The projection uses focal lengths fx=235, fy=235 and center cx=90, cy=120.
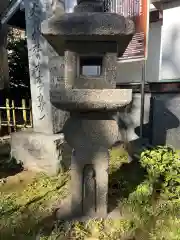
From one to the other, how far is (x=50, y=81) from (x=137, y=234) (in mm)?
2862

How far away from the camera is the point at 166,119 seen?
14.2 ft

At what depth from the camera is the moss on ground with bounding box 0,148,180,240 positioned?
8.71ft

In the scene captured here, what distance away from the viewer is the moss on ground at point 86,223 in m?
2.65

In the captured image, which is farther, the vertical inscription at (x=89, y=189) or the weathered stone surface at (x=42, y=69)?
the weathered stone surface at (x=42, y=69)

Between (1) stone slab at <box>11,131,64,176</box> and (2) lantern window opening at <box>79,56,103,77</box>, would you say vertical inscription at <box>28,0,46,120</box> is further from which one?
(2) lantern window opening at <box>79,56,103,77</box>

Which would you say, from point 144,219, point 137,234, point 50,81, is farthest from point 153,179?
point 50,81

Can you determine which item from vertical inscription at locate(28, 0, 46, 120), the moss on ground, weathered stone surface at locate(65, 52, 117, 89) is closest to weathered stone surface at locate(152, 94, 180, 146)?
the moss on ground

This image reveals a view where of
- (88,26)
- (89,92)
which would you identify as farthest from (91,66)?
(88,26)

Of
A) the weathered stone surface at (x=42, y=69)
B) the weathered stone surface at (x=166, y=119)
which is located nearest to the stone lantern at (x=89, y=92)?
the weathered stone surface at (x=42, y=69)

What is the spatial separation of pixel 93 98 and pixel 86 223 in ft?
4.93

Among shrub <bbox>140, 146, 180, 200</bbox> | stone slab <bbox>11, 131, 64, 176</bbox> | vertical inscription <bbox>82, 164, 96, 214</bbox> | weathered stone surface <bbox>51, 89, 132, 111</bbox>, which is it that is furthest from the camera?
stone slab <bbox>11, 131, 64, 176</bbox>

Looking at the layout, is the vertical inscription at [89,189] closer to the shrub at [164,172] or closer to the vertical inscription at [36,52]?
the shrub at [164,172]

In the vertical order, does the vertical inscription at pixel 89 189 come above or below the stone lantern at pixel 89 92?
below

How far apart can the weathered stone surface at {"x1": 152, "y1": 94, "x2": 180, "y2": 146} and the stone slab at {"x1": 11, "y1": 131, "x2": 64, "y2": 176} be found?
1800 mm
